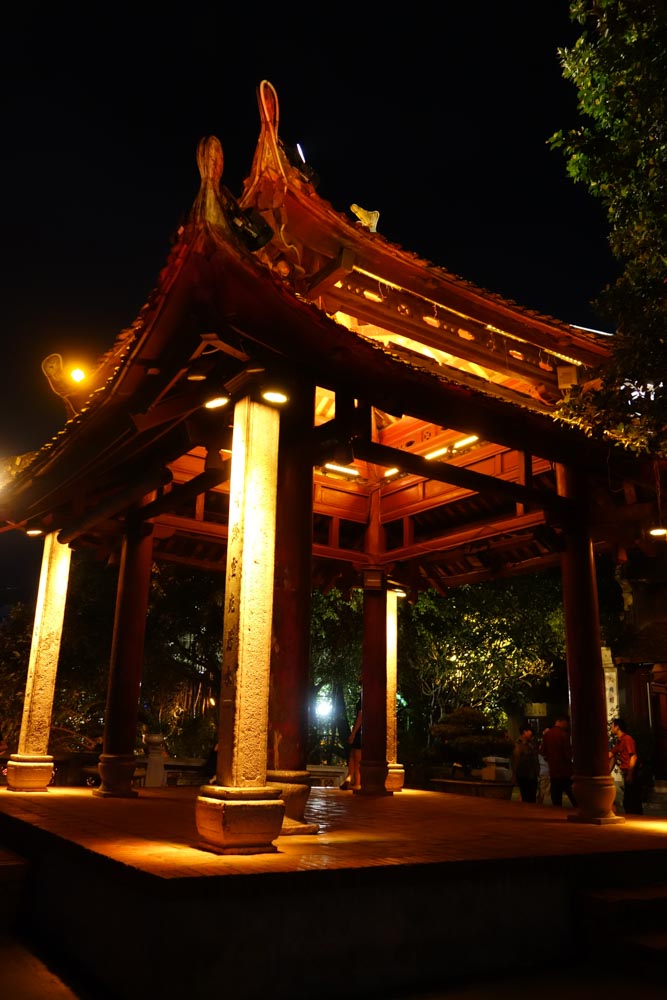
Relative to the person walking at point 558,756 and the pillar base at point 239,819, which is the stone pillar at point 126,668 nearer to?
the pillar base at point 239,819

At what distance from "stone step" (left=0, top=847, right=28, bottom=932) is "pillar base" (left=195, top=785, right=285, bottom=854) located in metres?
1.86

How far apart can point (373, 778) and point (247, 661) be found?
689cm

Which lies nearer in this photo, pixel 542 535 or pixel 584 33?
pixel 584 33

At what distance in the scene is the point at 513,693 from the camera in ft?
83.0

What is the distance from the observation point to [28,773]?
9438 millimetres

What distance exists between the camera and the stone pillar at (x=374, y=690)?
11.5 meters

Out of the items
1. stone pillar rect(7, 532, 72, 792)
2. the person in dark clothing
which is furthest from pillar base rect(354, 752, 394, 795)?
stone pillar rect(7, 532, 72, 792)

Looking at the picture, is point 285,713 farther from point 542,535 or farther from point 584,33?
point 584,33

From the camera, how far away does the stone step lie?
5988mm

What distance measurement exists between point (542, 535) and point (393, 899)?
6.16 metres

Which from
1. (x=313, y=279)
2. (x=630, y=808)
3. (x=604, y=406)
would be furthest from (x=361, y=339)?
(x=630, y=808)

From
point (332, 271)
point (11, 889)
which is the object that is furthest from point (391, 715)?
point (11, 889)

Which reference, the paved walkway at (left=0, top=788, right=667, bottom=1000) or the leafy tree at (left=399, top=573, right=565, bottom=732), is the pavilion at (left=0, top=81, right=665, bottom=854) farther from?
the leafy tree at (left=399, top=573, right=565, bottom=732)

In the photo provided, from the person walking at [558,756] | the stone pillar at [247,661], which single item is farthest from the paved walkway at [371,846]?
the person walking at [558,756]
